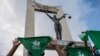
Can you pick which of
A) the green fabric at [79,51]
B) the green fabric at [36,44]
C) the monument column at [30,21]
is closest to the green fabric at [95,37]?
the green fabric at [79,51]

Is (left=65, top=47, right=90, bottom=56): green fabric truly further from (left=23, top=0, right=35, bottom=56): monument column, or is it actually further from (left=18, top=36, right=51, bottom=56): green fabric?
(left=23, top=0, right=35, bottom=56): monument column

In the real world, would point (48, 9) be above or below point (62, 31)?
above

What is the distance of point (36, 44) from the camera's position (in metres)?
4.14

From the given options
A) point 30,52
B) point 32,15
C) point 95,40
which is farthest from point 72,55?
point 32,15

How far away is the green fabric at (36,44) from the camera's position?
4130 mm

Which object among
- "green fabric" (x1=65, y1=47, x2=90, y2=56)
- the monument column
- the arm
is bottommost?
"green fabric" (x1=65, y1=47, x2=90, y2=56)

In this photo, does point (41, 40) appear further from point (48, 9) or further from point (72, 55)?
point (48, 9)

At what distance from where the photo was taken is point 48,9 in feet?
39.6

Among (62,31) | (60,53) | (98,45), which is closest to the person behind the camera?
(60,53)

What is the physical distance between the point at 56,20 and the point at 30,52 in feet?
22.4

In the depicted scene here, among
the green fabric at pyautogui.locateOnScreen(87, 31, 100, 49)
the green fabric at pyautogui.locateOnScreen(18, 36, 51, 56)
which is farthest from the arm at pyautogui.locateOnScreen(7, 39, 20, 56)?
the green fabric at pyautogui.locateOnScreen(87, 31, 100, 49)

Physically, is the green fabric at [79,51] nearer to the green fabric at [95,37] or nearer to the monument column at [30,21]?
the green fabric at [95,37]

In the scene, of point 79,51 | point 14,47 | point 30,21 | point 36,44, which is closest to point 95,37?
point 79,51

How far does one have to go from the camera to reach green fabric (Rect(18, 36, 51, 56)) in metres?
4.13
